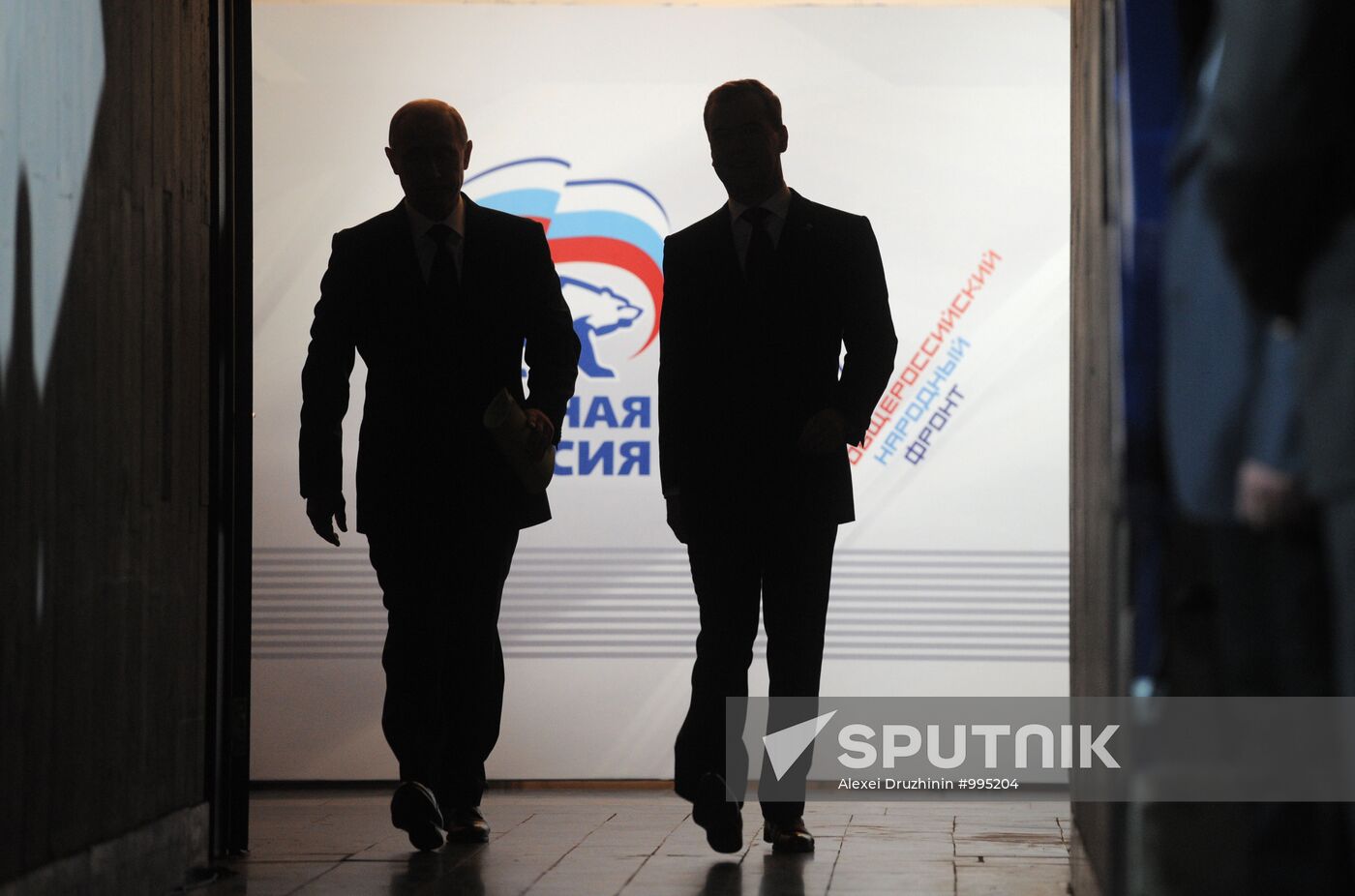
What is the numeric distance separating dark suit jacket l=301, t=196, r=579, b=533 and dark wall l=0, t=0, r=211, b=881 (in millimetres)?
490

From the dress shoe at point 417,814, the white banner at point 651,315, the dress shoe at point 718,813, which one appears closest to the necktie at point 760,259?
the dress shoe at point 718,813

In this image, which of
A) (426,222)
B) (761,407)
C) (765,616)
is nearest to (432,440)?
(426,222)

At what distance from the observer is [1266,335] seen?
1581 mm

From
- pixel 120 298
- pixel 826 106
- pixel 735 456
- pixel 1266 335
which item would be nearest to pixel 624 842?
→ pixel 735 456

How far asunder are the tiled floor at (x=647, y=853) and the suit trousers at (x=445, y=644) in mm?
225

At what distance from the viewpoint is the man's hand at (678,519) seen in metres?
4.14

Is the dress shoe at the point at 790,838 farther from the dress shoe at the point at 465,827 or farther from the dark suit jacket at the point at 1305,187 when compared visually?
the dark suit jacket at the point at 1305,187

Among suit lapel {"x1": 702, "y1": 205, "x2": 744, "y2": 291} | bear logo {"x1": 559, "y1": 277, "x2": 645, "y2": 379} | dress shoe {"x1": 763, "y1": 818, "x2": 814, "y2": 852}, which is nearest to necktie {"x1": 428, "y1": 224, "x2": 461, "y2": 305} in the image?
suit lapel {"x1": 702, "y1": 205, "x2": 744, "y2": 291}

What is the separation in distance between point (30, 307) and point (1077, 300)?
1.92 m

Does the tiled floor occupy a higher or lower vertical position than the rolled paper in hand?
lower

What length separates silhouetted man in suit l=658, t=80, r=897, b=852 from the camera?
13.2ft

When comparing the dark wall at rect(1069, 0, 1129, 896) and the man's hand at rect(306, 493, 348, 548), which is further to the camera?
the man's hand at rect(306, 493, 348, 548)

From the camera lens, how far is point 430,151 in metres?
4.34

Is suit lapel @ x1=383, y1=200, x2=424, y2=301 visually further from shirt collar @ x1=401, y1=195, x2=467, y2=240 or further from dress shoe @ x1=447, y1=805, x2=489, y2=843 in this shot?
dress shoe @ x1=447, y1=805, x2=489, y2=843
